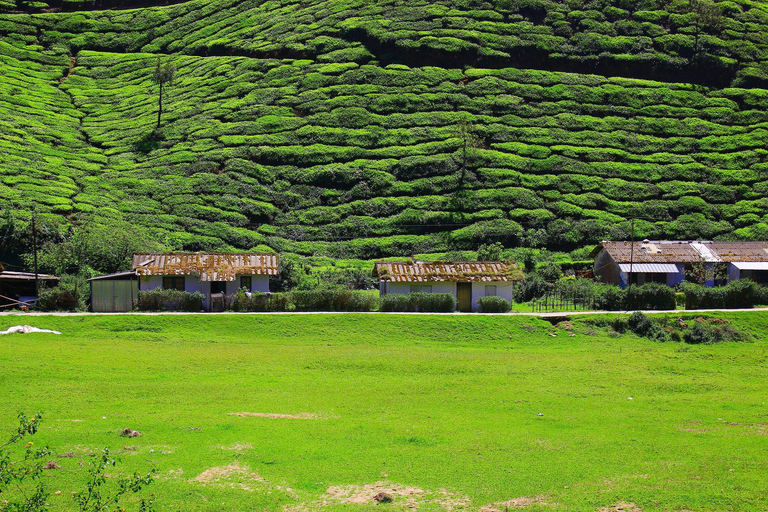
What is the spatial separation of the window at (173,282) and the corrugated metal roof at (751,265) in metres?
46.9

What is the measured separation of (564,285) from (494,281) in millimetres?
8178

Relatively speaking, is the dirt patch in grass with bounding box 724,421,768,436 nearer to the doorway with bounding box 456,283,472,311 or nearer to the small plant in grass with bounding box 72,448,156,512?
the small plant in grass with bounding box 72,448,156,512

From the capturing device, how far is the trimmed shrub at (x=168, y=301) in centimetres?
4603

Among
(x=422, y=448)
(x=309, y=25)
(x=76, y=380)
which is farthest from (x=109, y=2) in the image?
(x=422, y=448)

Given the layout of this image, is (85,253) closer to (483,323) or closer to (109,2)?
(483,323)

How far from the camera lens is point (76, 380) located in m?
26.5

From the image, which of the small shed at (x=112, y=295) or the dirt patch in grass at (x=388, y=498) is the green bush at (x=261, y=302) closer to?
the small shed at (x=112, y=295)

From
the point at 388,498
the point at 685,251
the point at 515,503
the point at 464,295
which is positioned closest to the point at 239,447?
the point at 388,498

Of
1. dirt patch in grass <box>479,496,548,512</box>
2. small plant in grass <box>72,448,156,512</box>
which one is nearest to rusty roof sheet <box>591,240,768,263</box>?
dirt patch in grass <box>479,496,548,512</box>

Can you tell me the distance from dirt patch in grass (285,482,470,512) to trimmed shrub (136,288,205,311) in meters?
32.4

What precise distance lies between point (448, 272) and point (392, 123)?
167 feet

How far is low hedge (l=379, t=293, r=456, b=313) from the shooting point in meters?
47.3

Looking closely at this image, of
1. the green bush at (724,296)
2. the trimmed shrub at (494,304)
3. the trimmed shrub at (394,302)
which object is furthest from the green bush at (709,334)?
the trimmed shrub at (394,302)

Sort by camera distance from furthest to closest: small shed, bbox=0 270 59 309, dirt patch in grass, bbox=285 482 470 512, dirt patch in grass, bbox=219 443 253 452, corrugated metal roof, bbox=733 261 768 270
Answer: corrugated metal roof, bbox=733 261 768 270 < small shed, bbox=0 270 59 309 < dirt patch in grass, bbox=219 443 253 452 < dirt patch in grass, bbox=285 482 470 512
